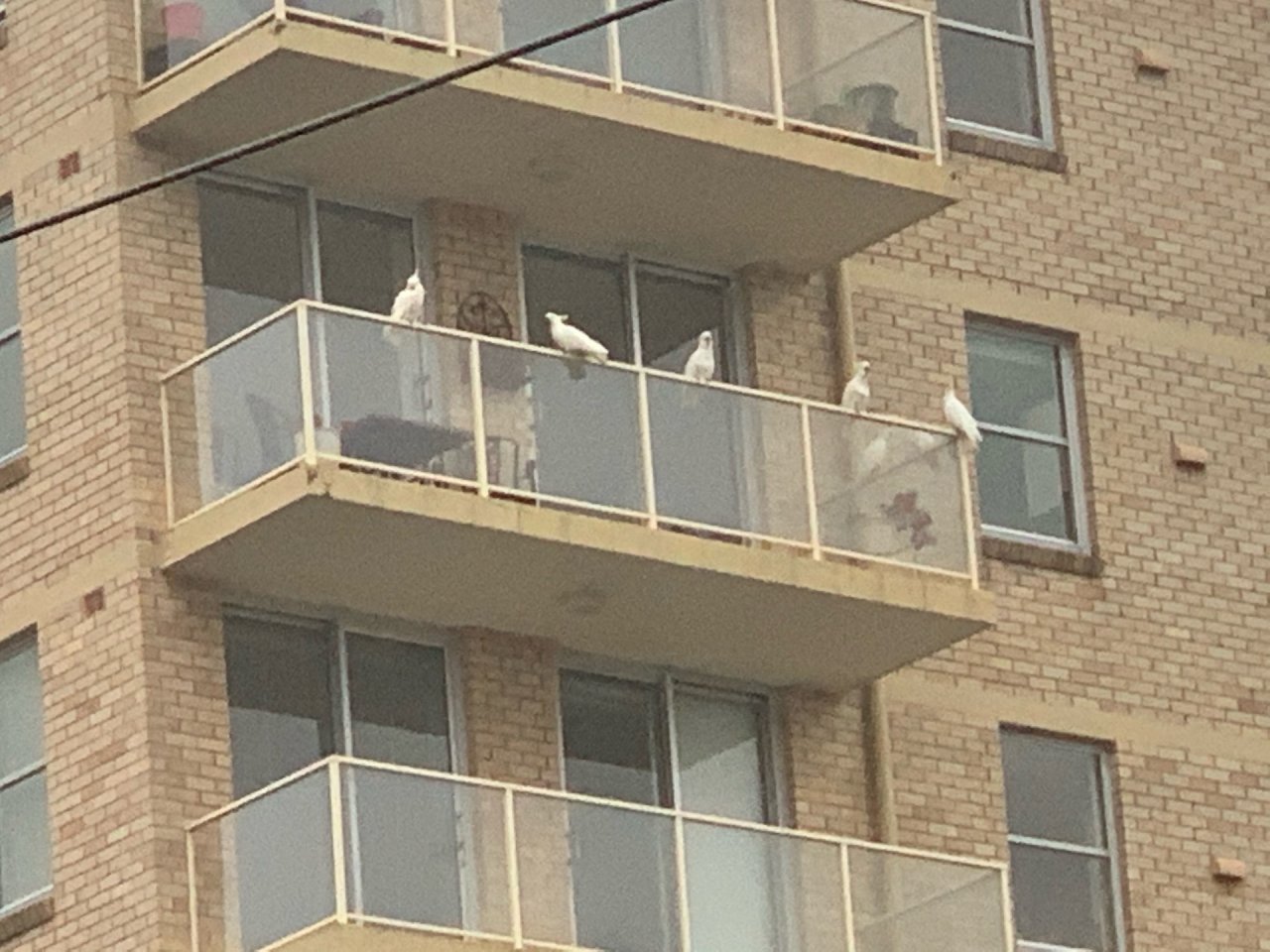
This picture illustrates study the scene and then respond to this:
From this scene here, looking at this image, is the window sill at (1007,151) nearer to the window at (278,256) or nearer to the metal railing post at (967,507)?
the metal railing post at (967,507)

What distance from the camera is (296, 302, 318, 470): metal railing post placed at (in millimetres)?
34688

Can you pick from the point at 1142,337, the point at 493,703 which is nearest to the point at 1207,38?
the point at 1142,337

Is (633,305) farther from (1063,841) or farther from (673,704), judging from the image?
(1063,841)

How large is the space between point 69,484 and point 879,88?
5949mm

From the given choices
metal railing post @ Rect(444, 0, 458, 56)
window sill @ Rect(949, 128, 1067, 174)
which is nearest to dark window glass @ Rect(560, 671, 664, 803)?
metal railing post @ Rect(444, 0, 458, 56)

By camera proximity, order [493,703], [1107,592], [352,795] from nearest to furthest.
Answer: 1. [352,795]
2. [493,703]
3. [1107,592]

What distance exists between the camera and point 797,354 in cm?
3856

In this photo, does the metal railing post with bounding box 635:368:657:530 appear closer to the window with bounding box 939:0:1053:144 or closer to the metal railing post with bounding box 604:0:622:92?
the metal railing post with bounding box 604:0:622:92

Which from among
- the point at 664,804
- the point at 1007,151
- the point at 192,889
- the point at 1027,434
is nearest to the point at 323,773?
the point at 192,889

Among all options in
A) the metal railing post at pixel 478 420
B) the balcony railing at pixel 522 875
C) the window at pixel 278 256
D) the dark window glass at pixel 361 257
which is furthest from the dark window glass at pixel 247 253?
the balcony railing at pixel 522 875

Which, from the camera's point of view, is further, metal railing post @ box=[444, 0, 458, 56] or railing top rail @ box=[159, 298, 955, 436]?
metal railing post @ box=[444, 0, 458, 56]

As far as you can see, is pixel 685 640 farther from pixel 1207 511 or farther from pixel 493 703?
pixel 1207 511

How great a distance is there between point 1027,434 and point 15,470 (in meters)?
7.06

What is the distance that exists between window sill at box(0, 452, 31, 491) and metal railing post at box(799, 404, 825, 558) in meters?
4.78
